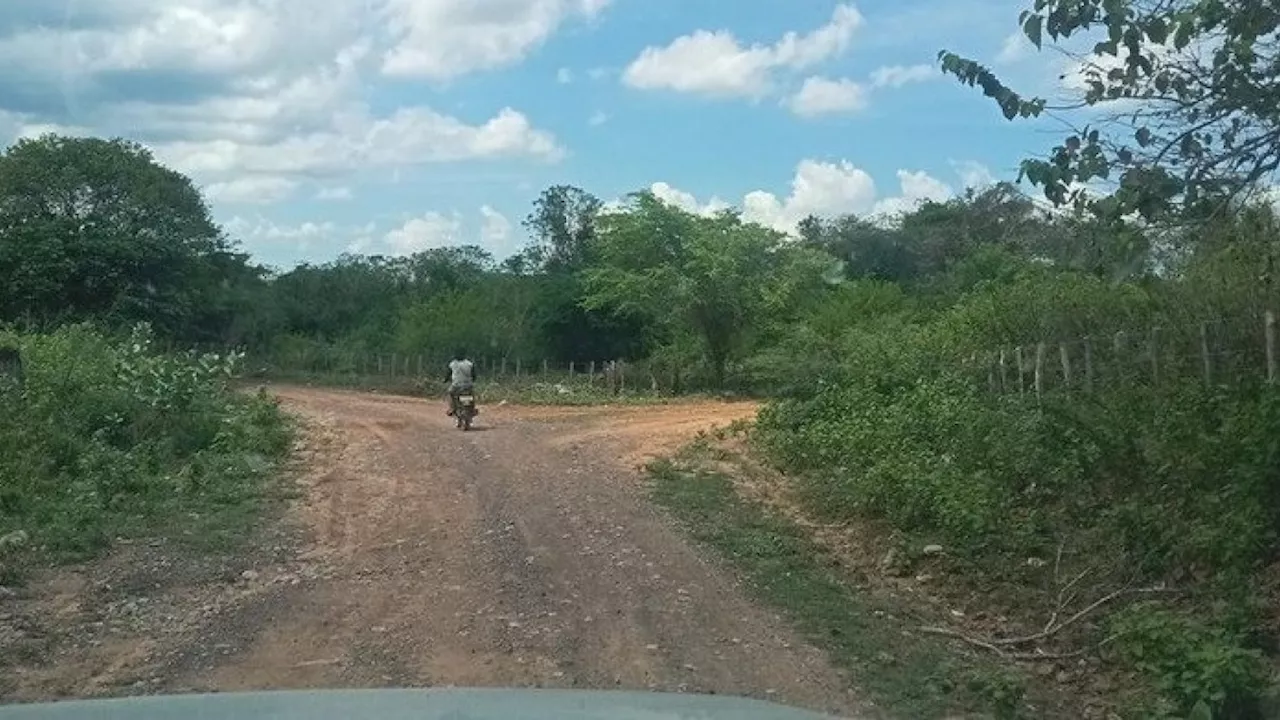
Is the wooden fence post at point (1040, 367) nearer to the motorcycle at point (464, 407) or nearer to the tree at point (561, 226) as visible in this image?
the motorcycle at point (464, 407)

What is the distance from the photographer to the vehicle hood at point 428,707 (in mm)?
4930

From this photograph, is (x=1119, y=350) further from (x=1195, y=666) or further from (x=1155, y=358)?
(x=1195, y=666)

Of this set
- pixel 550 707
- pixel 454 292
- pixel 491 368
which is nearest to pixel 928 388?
pixel 550 707

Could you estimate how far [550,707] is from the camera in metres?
5.05

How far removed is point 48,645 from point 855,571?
6139 millimetres

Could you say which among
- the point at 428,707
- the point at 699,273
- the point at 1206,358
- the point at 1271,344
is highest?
the point at 699,273

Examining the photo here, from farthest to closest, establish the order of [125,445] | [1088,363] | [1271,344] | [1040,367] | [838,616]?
[125,445] < [1040,367] < [1088,363] < [1271,344] < [838,616]

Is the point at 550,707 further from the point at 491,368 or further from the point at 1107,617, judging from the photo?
the point at 491,368

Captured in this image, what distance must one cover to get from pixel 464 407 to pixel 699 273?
14900 mm

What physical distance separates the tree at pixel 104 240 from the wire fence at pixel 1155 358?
108 feet

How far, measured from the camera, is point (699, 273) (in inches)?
1513

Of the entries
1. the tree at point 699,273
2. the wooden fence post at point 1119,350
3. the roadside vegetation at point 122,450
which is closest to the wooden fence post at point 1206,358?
the wooden fence post at point 1119,350

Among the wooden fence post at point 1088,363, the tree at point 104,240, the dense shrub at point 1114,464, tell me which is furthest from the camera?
the tree at point 104,240

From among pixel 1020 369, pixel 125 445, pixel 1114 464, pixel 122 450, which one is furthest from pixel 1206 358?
pixel 125 445
